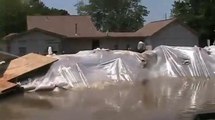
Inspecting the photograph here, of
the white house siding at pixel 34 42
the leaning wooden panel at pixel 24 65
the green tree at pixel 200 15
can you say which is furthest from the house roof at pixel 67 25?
the leaning wooden panel at pixel 24 65

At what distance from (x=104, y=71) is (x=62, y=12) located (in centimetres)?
7560

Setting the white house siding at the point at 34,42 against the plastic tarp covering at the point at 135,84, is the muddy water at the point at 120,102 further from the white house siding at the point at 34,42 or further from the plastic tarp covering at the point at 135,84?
the white house siding at the point at 34,42

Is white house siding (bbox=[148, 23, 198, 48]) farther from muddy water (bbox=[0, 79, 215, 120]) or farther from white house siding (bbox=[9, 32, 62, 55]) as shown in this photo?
muddy water (bbox=[0, 79, 215, 120])

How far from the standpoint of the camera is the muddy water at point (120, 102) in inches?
441

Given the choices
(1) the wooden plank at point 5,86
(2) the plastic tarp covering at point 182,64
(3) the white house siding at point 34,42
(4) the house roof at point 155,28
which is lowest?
(3) the white house siding at point 34,42

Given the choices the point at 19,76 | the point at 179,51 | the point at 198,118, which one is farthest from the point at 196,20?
the point at 198,118

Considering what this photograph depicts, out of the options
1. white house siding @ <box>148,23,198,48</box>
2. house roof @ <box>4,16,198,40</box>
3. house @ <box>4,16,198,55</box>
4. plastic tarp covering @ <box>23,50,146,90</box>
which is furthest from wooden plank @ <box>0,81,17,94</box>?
white house siding @ <box>148,23,198,48</box>

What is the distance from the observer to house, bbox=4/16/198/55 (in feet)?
170

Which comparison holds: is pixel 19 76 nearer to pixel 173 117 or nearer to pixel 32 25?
pixel 173 117

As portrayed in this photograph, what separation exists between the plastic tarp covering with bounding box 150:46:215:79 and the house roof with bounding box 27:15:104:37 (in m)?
35.2

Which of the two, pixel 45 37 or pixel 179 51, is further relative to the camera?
pixel 45 37

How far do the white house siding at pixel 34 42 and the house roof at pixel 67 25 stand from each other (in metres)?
2.53

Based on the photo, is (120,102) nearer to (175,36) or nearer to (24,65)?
(24,65)

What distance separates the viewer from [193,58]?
19000 millimetres
